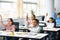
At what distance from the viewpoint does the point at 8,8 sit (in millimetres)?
7332

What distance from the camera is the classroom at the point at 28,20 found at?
507cm

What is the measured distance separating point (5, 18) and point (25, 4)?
1.57 metres

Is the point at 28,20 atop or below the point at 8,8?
below

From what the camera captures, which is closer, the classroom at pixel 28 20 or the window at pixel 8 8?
the classroom at pixel 28 20

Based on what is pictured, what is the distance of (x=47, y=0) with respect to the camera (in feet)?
33.4

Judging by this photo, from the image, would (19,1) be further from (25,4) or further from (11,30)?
(11,30)

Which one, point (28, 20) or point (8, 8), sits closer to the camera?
point (8, 8)

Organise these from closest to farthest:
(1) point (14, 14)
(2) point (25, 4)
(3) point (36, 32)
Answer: (3) point (36, 32)
(1) point (14, 14)
(2) point (25, 4)

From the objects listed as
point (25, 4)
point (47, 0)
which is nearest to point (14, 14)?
point (25, 4)

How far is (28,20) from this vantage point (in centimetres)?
764

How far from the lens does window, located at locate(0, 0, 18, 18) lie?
23.2 feet

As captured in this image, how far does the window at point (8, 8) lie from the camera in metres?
7.07

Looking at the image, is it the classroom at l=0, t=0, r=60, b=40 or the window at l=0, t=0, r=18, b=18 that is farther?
the window at l=0, t=0, r=18, b=18

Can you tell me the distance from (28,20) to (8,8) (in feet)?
3.37
